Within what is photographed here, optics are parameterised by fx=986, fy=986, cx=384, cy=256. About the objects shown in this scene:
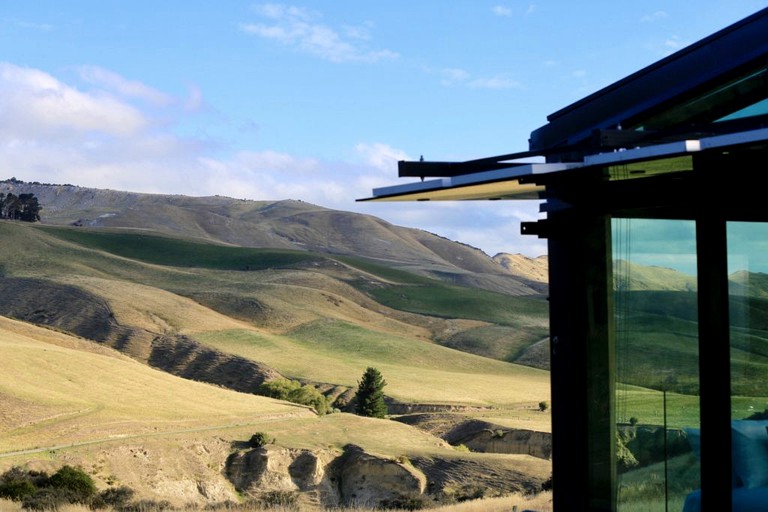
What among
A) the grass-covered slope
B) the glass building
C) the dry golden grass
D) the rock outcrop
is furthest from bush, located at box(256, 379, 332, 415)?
the glass building

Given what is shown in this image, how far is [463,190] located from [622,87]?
1536 mm

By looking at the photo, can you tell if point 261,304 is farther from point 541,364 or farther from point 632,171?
point 632,171

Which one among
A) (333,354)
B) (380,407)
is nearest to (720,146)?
(380,407)

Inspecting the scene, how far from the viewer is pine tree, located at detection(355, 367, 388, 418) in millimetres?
61469

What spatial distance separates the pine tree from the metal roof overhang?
54.2 metres

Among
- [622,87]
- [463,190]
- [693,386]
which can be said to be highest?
[622,87]

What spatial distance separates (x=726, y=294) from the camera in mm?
6285

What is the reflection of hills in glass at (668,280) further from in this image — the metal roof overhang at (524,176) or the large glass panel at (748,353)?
the metal roof overhang at (524,176)

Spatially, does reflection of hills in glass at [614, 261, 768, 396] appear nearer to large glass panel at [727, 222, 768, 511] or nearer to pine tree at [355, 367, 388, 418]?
large glass panel at [727, 222, 768, 511]

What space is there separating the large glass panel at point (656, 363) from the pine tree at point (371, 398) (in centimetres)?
5460

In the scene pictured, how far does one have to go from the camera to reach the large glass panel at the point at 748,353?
6219 millimetres

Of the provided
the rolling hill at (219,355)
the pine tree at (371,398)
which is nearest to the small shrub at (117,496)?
the rolling hill at (219,355)

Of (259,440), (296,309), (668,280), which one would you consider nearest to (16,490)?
(259,440)

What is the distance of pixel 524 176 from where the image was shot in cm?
603
